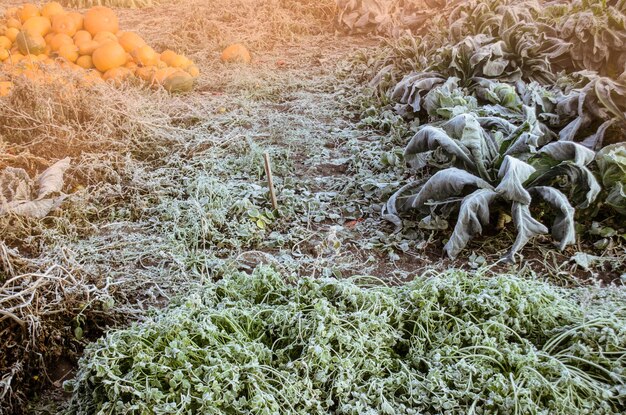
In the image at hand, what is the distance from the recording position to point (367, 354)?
2.03m

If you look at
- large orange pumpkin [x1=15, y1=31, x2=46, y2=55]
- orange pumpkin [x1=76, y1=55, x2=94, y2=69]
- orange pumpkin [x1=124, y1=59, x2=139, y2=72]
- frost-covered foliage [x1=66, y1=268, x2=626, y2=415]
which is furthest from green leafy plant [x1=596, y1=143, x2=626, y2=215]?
large orange pumpkin [x1=15, y1=31, x2=46, y2=55]

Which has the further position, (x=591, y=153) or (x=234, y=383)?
(x=591, y=153)

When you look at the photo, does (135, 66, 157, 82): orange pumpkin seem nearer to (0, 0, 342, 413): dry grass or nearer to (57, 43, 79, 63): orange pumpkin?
(0, 0, 342, 413): dry grass

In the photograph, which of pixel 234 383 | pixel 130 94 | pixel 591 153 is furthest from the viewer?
pixel 130 94

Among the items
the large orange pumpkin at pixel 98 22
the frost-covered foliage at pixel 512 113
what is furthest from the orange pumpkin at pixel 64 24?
the frost-covered foliage at pixel 512 113

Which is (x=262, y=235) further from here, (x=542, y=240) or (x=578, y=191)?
(x=578, y=191)

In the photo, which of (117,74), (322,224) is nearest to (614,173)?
(322,224)

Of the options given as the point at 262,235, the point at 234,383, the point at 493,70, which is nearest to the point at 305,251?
the point at 262,235

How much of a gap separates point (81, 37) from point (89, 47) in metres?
0.17

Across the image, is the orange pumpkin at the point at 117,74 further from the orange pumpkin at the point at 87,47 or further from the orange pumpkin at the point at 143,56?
the orange pumpkin at the point at 87,47

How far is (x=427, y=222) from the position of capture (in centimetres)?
304

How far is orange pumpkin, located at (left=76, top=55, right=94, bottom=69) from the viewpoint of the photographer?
5.04 metres

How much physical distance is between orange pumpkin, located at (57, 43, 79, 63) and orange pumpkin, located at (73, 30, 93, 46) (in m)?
0.10

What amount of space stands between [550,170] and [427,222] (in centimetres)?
77
